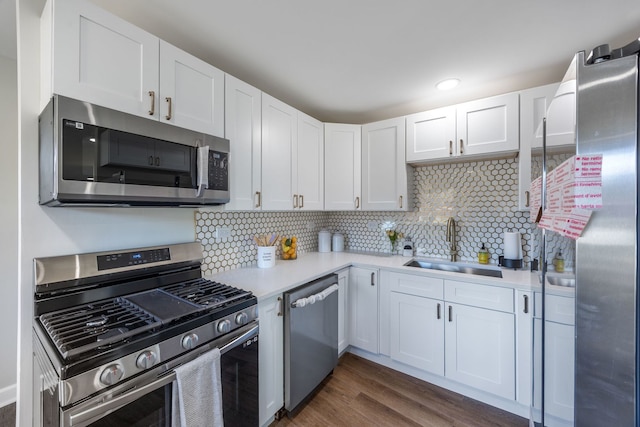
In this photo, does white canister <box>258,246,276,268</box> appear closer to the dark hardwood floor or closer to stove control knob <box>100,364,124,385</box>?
the dark hardwood floor

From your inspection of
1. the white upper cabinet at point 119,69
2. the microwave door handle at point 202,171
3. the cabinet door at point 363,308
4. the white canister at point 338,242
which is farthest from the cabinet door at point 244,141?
the white canister at point 338,242

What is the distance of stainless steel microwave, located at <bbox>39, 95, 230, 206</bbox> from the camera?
3.34 ft

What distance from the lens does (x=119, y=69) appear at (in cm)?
121

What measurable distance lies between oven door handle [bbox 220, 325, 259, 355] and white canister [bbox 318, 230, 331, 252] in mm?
1658

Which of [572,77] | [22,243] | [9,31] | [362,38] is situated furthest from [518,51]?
[9,31]

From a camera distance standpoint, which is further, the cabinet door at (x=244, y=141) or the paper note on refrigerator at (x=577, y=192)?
the cabinet door at (x=244, y=141)

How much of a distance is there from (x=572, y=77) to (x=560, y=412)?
1.02 metres

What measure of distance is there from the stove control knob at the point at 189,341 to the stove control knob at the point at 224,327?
0.11 metres

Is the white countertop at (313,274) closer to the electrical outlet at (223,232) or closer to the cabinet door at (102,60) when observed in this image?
the electrical outlet at (223,232)

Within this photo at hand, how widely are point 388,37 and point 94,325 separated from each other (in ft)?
6.75

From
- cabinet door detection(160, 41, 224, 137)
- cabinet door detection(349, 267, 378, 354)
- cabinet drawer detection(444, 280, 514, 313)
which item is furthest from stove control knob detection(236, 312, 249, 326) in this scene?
cabinet drawer detection(444, 280, 514, 313)

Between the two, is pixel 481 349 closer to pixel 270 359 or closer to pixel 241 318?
pixel 270 359

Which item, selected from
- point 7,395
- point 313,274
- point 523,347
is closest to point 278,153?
point 313,274

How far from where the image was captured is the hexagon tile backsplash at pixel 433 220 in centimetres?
207
